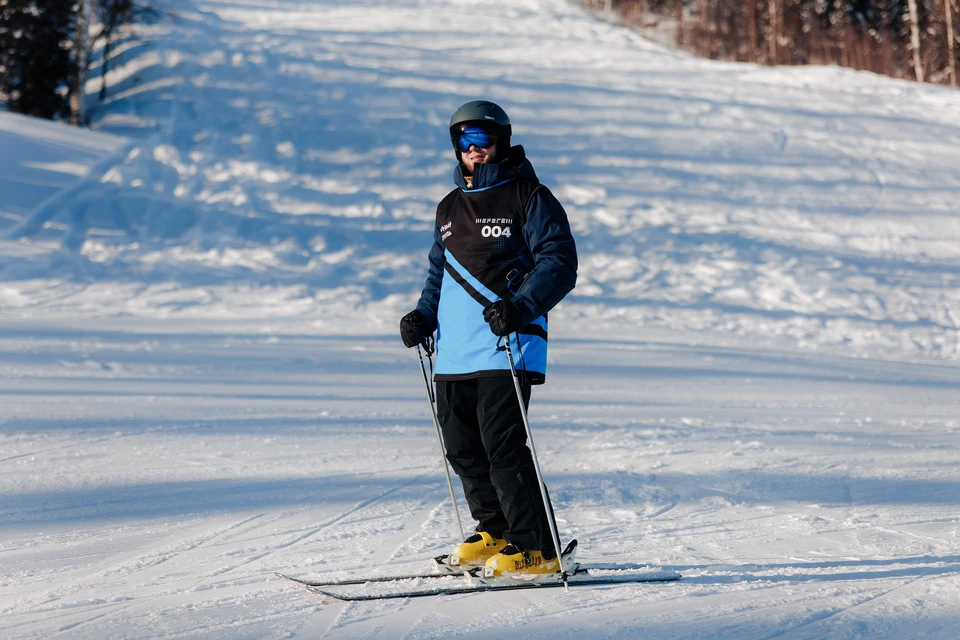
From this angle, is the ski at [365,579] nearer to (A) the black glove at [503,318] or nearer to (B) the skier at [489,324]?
(B) the skier at [489,324]

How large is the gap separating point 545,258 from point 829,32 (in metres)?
39.9

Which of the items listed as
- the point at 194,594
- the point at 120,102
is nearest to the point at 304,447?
the point at 194,594

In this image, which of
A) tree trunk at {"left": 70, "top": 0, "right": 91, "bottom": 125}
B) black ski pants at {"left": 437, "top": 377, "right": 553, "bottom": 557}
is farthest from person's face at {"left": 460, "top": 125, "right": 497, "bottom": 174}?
tree trunk at {"left": 70, "top": 0, "right": 91, "bottom": 125}

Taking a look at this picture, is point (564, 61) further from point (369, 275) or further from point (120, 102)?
point (369, 275)

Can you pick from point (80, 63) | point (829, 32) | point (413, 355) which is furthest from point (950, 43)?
point (413, 355)

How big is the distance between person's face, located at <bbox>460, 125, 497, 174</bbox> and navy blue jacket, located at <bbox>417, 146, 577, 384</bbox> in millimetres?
35

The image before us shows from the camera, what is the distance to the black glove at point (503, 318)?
→ 2.99 meters

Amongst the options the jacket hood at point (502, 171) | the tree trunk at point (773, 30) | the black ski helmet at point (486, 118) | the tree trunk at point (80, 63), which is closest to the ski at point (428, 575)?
the jacket hood at point (502, 171)

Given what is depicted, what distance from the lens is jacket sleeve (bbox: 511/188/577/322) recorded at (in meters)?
3.07

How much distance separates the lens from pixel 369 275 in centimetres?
1279

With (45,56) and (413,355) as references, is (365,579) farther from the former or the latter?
(45,56)

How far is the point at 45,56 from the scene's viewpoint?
60.0 ft

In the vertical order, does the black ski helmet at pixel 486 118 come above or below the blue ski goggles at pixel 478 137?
above

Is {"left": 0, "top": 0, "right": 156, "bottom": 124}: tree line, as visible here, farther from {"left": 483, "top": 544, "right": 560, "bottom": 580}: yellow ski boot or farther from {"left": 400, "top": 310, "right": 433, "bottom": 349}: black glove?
{"left": 483, "top": 544, "right": 560, "bottom": 580}: yellow ski boot
